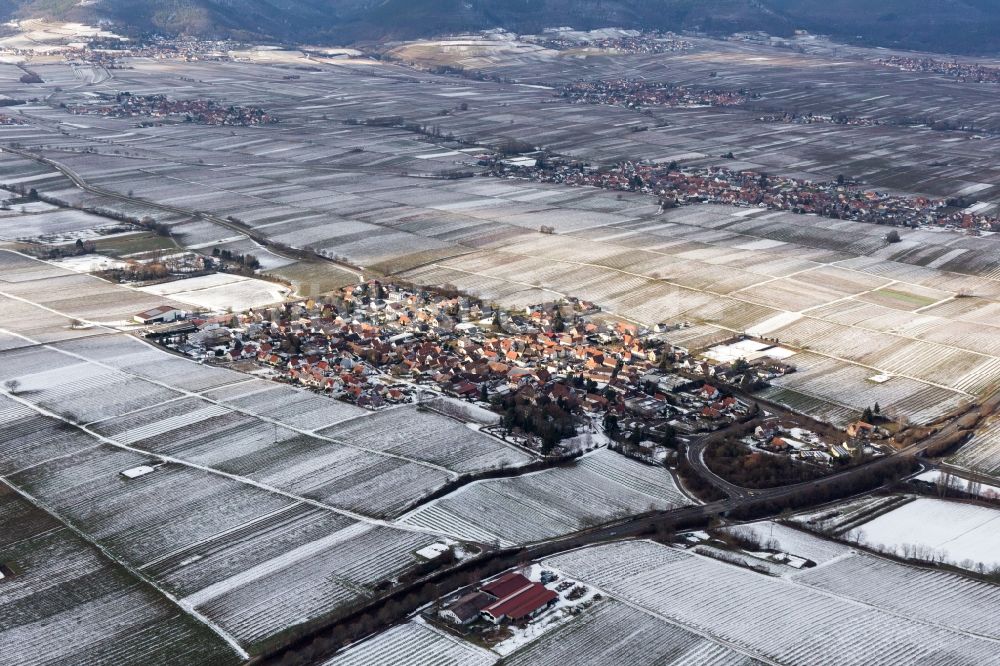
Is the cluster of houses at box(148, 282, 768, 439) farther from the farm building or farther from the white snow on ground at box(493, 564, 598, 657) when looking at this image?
the farm building

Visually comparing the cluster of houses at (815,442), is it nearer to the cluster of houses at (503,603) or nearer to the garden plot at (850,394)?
the garden plot at (850,394)

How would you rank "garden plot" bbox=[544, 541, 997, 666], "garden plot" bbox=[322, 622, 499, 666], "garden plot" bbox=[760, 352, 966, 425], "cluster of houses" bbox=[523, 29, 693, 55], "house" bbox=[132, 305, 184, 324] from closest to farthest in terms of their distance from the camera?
1. "garden plot" bbox=[322, 622, 499, 666]
2. "garden plot" bbox=[544, 541, 997, 666]
3. "garden plot" bbox=[760, 352, 966, 425]
4. "house" bbox=[132, 305, 184, 324]
5. "cluster of houses" bbox=[523, 29, 693, 55]

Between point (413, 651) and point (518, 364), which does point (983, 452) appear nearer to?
point (518, 364)

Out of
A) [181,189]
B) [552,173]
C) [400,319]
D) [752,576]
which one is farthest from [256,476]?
[552,173]

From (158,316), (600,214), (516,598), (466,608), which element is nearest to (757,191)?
(600,214)

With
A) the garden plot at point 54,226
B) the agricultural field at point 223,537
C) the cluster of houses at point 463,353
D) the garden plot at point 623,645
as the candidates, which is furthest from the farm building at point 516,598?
the garden plot at point 54,226

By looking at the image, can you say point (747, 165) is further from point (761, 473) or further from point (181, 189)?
point (761, 473)

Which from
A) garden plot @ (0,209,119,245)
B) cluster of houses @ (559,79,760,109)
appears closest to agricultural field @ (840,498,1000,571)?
garden plot @ (0,209,119,245)
